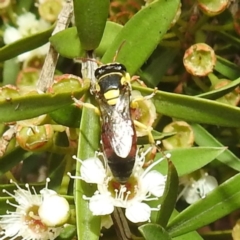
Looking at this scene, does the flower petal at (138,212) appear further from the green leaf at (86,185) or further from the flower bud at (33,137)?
the flower bud at (33,137)

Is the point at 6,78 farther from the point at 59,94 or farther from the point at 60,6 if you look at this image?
the point at 59,94

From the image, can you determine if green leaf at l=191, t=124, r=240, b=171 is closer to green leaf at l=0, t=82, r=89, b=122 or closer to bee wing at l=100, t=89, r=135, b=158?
bee wing at l=100, t=89, r=135, b=158

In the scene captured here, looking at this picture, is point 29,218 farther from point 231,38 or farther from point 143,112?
point 231,38

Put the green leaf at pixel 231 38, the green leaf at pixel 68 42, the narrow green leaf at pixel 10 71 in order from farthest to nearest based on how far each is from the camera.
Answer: the narrow green leaf at pixel 10 71 → the green leaf at pixel 231 38 → the green leaf at pixel 68 42

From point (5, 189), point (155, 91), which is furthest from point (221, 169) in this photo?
point (5, 189)

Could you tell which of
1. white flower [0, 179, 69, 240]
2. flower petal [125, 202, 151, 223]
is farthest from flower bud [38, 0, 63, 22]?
flower petal [125, 202, 151, 223]

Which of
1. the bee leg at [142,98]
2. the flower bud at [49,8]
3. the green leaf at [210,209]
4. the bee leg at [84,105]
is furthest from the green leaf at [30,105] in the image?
the flower bud at [49,8]
